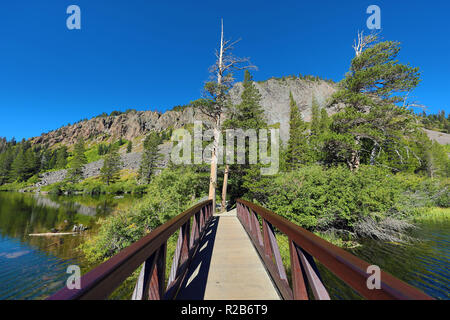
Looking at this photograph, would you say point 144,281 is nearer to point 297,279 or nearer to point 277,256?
point 297,279

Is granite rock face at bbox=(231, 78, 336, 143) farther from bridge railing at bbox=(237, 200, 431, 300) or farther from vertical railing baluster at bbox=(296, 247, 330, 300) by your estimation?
vertical railing baluster at bbox=(296, 247, 330, 300)

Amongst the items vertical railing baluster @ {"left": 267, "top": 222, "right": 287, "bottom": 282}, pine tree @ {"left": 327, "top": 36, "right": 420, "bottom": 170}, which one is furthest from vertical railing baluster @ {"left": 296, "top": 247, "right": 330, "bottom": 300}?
pine tree @ {"left": 327, "top": 36, "right": 420, "bottom": 170}

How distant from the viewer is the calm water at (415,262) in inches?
288

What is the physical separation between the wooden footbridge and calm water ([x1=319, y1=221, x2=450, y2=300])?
196 inches

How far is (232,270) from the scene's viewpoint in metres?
3.84

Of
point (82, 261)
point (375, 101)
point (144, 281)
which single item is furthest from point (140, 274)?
point (375, 101)

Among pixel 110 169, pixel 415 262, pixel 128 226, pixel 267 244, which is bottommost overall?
pixel 415 262

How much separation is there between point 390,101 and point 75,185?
215ft

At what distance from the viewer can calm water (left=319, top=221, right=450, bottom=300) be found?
732cm

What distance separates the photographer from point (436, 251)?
34.9 feet

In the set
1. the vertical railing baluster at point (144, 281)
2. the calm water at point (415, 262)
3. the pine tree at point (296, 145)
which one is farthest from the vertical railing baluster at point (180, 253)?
the pine tree at point (296, 145)

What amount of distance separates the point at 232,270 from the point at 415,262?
36.0 ft

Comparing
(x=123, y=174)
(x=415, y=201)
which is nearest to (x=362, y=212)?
(x=415, y=201)
